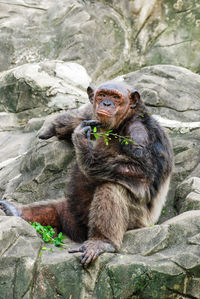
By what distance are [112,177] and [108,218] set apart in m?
0.52

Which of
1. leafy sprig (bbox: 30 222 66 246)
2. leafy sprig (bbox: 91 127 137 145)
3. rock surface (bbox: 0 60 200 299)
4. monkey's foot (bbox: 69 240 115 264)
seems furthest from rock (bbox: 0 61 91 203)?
monkey's foot (bbox: 69 240 115 264)

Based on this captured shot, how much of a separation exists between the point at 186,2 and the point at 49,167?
856 centimetres

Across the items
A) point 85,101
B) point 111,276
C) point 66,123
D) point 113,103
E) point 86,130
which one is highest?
point 113,103

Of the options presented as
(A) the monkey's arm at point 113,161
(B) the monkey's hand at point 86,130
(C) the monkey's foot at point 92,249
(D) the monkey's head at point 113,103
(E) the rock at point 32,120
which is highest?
(D) the monkey's head at point 113,103

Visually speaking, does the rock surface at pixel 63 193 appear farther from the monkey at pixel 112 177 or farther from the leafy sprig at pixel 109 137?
the leafy sprig at pixel 109 137

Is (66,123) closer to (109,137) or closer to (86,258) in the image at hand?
(109,137)

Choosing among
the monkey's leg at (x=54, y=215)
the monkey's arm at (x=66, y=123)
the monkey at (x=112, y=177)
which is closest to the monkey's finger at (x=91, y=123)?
the monkey at (x=112, y=177)

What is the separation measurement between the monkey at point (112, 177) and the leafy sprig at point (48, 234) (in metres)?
0.18

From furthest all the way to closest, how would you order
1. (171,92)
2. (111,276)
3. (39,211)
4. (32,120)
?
(32,120), (171,92), (39,211), (111,276)

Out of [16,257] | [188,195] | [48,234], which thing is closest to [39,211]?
[48,234]

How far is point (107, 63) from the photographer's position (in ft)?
42.5

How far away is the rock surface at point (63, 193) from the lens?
14.0 feet

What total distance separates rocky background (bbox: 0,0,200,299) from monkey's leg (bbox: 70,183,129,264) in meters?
0.16

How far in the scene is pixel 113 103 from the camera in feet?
18.3
